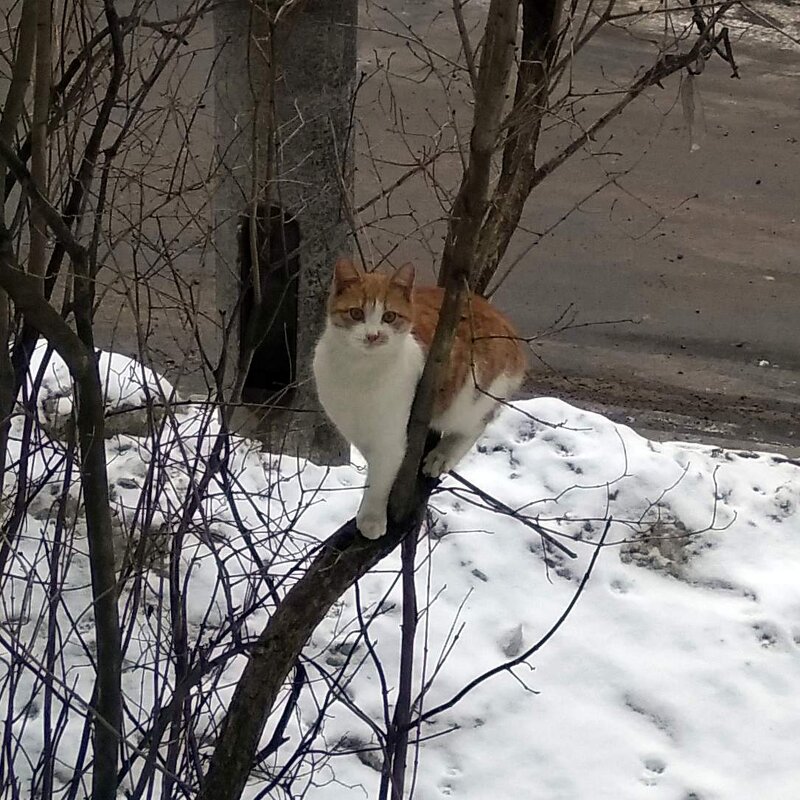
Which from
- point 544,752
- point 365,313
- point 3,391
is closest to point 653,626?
point 544,752

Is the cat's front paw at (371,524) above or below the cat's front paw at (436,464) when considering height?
below

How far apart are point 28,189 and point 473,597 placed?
2.23 meters

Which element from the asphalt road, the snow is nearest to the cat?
the snow

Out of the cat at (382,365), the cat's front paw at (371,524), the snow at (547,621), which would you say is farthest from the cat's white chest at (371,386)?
the snow at (547,621)

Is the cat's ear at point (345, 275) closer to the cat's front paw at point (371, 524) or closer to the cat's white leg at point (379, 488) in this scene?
the cat's white leg at point (379, 488)

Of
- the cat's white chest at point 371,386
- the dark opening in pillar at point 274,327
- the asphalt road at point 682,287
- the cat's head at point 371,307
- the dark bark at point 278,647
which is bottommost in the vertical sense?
the dark bark at point 278,647

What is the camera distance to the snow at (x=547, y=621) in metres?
2.89

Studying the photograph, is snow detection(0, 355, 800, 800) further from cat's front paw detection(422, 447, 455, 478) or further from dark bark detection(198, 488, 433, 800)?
dark bark detection(198, 488, 433, 800)

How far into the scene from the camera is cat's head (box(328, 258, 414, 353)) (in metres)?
1.97

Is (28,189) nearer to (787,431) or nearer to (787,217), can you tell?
(787,431)

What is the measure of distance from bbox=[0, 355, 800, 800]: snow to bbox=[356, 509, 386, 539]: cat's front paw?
0.56 metres

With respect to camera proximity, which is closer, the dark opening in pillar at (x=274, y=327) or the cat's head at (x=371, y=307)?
the cat's head at (x=371, y=307)

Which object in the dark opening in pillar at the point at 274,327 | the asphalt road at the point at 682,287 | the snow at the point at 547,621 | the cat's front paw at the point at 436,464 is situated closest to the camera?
the cat's front paw at the point at 436,464

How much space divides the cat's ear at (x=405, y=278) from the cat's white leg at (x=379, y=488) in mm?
281
